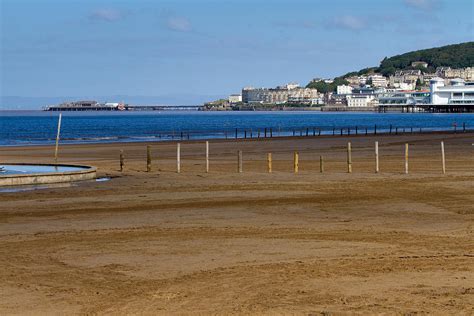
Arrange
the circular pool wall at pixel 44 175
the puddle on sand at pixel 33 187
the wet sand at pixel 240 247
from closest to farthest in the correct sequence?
the wet sand at pixel 240 247, the puddle on sand at pixel 33 187, the circular pool wall at pixel 44 175

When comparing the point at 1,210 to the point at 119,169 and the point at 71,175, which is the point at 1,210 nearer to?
the point at 71,175

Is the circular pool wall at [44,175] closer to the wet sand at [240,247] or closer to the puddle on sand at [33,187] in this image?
the puddle on sand at [33,187]

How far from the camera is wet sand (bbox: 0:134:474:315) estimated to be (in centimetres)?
1272

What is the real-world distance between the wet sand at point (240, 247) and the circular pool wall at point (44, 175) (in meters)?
1.21

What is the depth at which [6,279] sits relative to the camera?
46.5 feet

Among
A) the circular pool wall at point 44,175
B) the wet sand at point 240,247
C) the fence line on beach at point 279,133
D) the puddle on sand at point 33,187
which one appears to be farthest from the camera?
the fence line on beach at point 279,133

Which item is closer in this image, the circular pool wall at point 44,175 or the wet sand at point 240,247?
the wet sand at point 240,247

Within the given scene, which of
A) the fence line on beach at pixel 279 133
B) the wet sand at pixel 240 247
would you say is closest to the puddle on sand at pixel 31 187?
the wet sand at pixel 240 247

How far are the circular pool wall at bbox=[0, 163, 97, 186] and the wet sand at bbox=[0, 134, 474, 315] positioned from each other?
1.21 m

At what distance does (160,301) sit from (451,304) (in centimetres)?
400

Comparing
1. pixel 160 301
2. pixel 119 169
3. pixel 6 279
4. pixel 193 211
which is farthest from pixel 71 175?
pixel 160 301

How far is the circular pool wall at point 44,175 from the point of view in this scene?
30.7 metres

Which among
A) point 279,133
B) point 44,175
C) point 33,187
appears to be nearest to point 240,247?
point 33,187

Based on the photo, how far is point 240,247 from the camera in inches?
675
